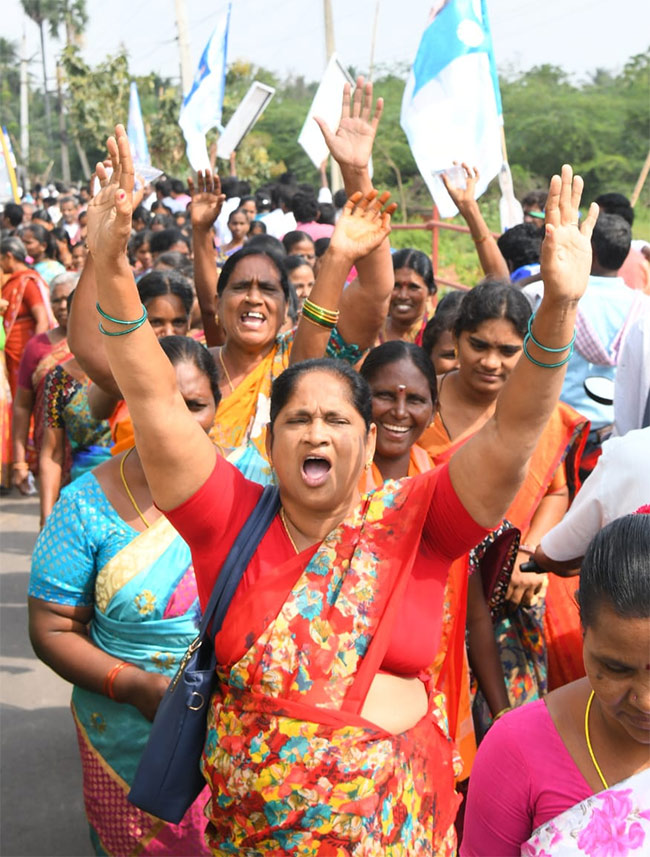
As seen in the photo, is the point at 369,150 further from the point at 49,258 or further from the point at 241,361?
the point at 49,258

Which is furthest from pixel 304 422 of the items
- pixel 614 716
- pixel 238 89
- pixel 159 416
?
pixel 238 89

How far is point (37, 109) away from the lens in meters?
76.4

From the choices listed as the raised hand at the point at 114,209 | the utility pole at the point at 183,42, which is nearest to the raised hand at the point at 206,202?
the raised hand at the point at 114,209

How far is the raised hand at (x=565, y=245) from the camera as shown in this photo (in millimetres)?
1995

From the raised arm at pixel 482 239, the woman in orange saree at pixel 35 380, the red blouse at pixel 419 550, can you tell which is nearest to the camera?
the red blouse at pixel 419 550

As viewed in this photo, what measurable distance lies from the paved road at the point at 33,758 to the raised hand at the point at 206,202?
225 cm

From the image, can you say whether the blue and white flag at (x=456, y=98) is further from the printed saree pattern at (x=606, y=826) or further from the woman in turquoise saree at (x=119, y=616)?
the printed saree pattern at (x=606, y=826)

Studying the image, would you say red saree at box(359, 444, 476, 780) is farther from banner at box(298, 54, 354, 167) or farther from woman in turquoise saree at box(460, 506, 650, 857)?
banner at box(298, 54, 354, 167)

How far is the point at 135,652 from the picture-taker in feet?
9.49

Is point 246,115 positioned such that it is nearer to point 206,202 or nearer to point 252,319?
point 206,202

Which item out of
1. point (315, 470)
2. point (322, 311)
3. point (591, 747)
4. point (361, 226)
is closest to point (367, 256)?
point (361, 226)

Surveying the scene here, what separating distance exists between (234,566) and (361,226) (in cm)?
121

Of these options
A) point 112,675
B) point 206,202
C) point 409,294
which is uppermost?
point 206,202

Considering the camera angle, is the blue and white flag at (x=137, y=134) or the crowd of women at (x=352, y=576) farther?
the blue and white flag at (x=137, y=134)
